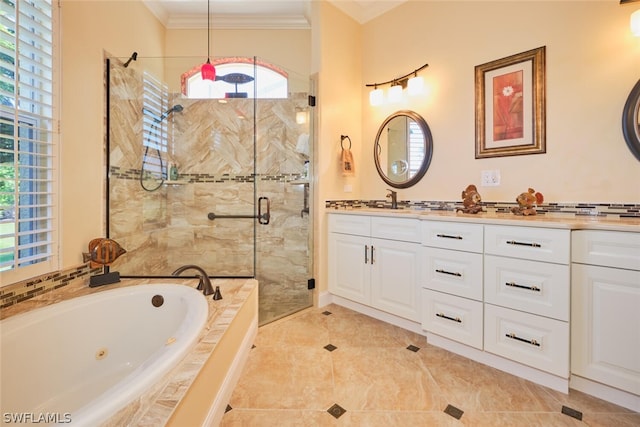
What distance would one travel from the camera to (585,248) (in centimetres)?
144

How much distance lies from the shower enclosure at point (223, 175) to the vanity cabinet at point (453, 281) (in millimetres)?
1147

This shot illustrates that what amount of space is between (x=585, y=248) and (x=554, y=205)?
618mm

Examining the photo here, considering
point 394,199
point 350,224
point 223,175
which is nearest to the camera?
point 350,224

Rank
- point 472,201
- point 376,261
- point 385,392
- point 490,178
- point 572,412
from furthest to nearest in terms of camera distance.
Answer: point 376,261 → point 490,178 → point 472,201 → point 385,392 → point 572,412

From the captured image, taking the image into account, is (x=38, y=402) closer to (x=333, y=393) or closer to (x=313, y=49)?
(x=333, y=393)

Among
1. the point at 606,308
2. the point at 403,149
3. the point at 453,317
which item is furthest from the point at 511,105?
the point at 453,317

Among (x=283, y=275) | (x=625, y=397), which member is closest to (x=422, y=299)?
(x=625, y=397)

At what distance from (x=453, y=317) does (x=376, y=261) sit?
700 mm

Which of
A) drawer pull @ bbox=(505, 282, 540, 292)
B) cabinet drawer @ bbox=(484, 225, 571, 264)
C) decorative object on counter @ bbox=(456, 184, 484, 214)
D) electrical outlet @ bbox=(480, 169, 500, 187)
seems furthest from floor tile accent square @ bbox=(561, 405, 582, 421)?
electrical outlet @ bbox=(480, 169, 500, 187)

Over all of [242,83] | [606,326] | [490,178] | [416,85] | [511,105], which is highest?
[242,83]

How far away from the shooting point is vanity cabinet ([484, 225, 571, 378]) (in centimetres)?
148

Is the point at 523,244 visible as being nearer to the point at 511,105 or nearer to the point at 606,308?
the point at 606,308

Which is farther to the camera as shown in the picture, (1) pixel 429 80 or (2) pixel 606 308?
(1) pixel 429 80

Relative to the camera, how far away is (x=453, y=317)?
6.13ft
